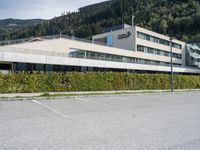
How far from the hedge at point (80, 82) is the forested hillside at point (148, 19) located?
218ft

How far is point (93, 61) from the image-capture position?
141 feet

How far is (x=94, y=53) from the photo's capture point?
49.2m

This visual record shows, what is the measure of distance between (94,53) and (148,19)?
81137mm

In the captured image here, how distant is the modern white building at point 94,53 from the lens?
113ft

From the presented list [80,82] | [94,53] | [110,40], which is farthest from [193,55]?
[80,82]

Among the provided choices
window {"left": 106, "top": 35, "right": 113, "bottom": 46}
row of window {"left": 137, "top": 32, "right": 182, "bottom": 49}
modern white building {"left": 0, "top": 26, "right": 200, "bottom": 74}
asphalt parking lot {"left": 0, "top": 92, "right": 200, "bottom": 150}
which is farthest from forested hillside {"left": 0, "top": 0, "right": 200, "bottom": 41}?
asphalt parking lot {"left": 0, "top": 92, "right": 200, "bottom": 150}

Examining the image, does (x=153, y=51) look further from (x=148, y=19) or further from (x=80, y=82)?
(x=148, y=19)

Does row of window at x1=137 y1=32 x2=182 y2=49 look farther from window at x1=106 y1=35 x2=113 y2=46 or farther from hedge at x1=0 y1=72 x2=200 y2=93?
hedge at x1=0 y1=72 x2=200 y2=93

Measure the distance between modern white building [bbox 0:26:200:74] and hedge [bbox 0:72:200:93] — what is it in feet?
7.48

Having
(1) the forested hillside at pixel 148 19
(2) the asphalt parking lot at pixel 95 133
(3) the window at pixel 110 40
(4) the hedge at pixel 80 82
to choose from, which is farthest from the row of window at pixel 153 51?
(2) the asphalt parking lot at pixel 95 133

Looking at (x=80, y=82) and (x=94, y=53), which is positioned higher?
(x=94, y=53)

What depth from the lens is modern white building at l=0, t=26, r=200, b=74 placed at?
113 ft

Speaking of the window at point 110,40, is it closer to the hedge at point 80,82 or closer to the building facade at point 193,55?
the hedge at point 80,82

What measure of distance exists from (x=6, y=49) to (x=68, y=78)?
9458 mm
